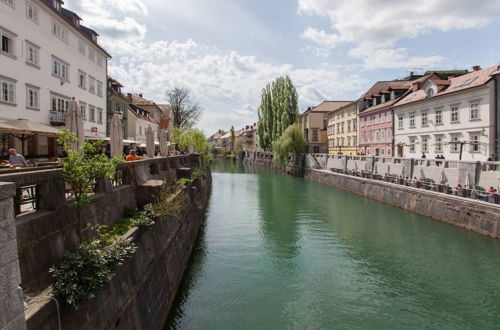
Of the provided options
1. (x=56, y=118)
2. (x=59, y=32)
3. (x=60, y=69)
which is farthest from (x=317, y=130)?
(x=56, y=118)

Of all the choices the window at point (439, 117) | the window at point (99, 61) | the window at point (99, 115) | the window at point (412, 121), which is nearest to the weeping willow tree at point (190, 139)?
the window at point (99, 115)

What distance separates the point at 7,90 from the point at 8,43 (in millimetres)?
2625

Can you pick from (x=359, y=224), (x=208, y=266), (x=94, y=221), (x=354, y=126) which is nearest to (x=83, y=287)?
(x=94, y=221)

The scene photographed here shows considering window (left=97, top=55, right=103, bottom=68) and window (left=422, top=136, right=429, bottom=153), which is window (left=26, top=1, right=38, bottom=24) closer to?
window (left=97, top=55, right=103, bottom=68)

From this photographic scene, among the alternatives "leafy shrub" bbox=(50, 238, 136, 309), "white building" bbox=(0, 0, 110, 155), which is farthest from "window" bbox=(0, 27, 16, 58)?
"leafy shrub" bbox=(50, 238, 136, 309)

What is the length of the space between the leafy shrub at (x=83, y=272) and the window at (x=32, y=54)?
20.1 metres

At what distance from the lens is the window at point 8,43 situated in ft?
63.4

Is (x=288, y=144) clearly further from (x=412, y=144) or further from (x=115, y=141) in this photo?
(x=115, y=141)

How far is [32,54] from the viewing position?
22.3 meters

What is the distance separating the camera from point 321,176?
4659 centimetres

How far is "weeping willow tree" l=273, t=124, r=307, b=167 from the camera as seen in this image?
56.1m

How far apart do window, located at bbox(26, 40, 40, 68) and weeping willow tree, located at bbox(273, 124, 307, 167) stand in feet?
126

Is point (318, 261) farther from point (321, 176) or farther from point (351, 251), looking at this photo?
point (321, 176)

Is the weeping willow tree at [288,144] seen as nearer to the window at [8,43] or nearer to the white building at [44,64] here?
the white building at [44,64]
